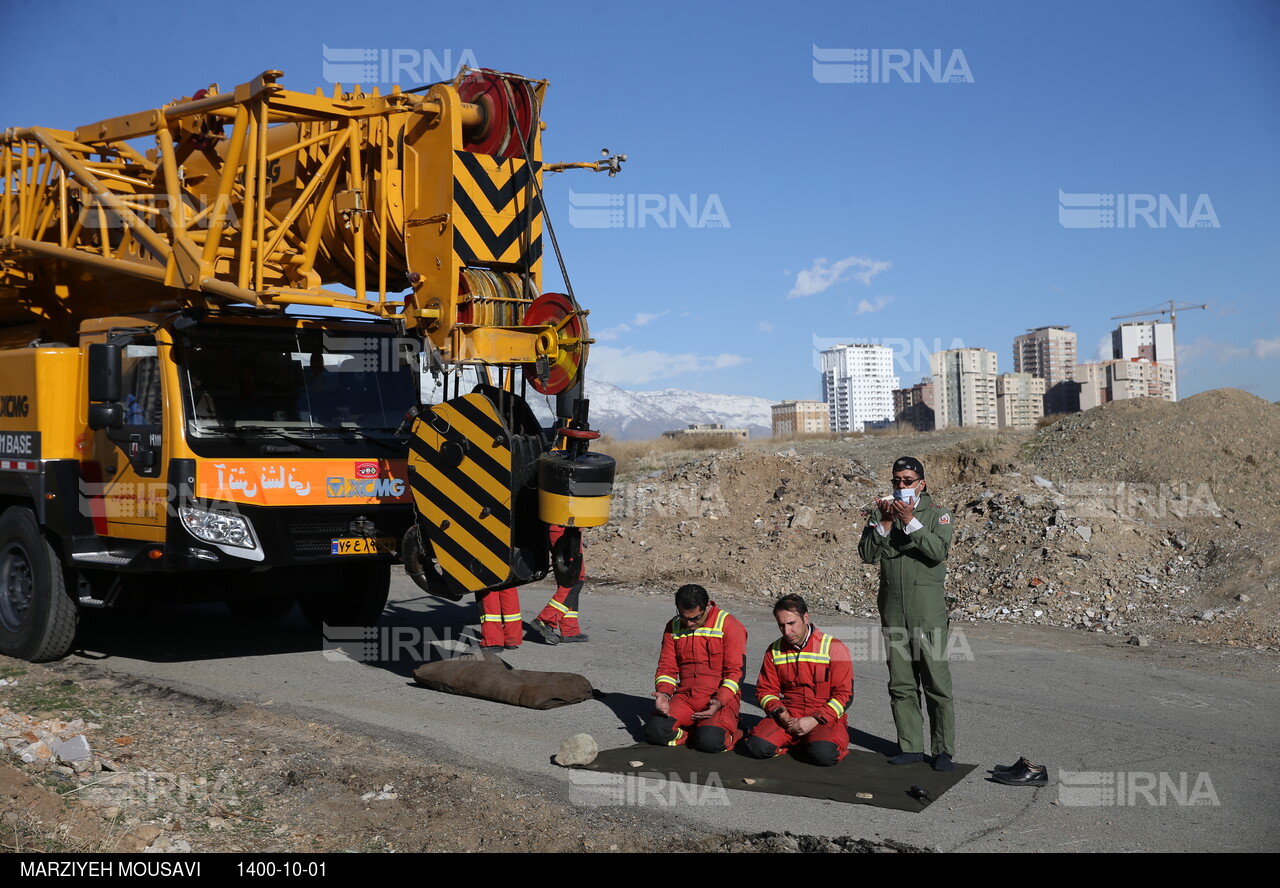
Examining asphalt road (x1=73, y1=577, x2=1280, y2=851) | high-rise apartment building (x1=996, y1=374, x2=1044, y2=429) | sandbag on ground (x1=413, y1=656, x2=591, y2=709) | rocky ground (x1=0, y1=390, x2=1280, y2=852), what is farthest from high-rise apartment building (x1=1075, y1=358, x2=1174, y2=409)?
sandbag on ground (x1=413, y1=656, x2=591, y2=709)

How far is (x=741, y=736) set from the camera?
6.63 metres

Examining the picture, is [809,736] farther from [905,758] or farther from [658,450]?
[658,450]

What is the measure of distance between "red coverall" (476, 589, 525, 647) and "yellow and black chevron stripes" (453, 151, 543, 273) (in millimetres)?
2650

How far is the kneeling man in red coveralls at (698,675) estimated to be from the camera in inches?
257

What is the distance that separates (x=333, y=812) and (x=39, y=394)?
495cm

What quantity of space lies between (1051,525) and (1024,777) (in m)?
8.42

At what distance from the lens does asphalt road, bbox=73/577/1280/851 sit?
5184mm

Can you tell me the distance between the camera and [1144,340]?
326 ft

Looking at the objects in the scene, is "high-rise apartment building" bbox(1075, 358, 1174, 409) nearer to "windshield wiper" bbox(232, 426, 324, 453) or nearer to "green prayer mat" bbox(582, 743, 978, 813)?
"windshield wiper" bbox(232, 426, 324, 453)

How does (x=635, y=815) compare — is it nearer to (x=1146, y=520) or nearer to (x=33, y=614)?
(x=33, y=614)

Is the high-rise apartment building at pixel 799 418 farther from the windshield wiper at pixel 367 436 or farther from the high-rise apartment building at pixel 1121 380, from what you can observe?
the windshield wiper at pixel 367 436

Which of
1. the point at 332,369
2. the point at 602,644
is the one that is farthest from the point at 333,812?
the point at 602,644

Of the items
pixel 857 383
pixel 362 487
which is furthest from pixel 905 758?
pixel 857 383

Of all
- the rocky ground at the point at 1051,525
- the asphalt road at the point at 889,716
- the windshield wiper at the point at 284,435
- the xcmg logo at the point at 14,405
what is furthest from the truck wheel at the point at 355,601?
the rocky ground at the point at 1051,525
